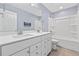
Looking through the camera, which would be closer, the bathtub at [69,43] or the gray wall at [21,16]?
the gray wall at [21,16]

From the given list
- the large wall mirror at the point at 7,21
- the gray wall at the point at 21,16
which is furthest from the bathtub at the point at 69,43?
the large wall mirror at the point at 7,21

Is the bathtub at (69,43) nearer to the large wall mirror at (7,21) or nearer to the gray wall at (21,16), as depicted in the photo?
the gray wall at (21,16)

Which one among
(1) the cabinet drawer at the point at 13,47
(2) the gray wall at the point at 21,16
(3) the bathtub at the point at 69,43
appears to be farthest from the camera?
(3) the bathtub at the point at 69,43

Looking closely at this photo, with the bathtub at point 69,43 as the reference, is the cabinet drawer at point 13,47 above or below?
above

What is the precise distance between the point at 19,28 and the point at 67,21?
235 centimetres

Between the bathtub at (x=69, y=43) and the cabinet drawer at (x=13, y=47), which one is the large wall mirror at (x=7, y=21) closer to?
the cabinet drawer at (x=13, y=47)

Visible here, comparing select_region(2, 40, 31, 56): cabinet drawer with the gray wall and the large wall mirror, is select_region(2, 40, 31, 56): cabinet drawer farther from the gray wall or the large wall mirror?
the gray wall

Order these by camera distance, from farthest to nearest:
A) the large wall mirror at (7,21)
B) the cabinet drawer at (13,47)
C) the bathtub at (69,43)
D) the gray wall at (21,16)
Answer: the bathtub at (69,43) < the gray wall at (21,16) < the large wall mirror at (7,21) < the cabinet drawer at (13,47)

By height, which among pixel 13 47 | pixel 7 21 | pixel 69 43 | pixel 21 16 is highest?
pixel 21 16

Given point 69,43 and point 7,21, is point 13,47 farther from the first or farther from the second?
point 69,43

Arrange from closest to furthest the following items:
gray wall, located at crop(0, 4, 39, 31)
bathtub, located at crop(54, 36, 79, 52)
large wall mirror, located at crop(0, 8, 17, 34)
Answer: large wall mirror, located at crop(0, 8, 17, 34)
gray wall, located at crop(0, 4, 39, 31)
bathtub, located at crop(54, 36, 79, 52)

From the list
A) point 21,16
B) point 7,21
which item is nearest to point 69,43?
point 21,16

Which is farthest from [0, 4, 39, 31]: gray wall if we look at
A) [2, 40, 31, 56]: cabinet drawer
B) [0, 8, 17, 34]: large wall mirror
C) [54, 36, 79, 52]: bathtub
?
[54, 36, 79, 52]: bathtub

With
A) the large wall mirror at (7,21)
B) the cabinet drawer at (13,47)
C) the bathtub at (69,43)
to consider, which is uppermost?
the large wall mirror at (7,21)
